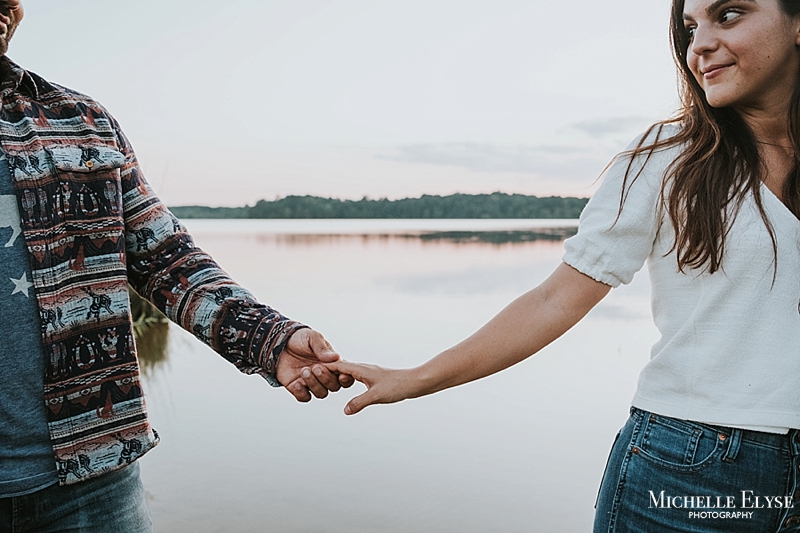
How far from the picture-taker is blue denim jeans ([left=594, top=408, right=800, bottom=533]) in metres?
1.41

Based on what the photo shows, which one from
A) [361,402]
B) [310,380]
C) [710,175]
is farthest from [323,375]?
[710,175]

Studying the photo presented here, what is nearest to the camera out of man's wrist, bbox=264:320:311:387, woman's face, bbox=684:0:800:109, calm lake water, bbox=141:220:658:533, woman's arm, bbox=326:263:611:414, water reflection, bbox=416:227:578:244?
woman's face, bbox=684:0:800:109

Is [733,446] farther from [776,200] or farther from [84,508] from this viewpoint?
[84,508]

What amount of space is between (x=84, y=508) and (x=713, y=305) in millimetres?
1241

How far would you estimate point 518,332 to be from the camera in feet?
→ 5.50

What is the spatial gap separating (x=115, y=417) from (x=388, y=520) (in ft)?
8.83

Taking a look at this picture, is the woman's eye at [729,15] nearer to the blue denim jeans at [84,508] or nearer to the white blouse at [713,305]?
the white blouse at [713,305]

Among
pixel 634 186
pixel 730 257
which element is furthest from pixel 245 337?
pixel 730 257

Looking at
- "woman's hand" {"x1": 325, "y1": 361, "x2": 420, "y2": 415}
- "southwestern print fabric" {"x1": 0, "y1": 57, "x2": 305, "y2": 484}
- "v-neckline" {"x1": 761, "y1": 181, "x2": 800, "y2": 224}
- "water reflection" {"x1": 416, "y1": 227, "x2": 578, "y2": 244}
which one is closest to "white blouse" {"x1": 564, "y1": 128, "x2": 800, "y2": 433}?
"v-neckline" {"x1": 761, "y1": 181, "x2": 800, "y2": 224}

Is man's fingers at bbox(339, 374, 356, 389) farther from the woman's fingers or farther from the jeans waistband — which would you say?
the jeans waistband

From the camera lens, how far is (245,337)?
1.91 m

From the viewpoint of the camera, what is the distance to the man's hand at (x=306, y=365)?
1989mm

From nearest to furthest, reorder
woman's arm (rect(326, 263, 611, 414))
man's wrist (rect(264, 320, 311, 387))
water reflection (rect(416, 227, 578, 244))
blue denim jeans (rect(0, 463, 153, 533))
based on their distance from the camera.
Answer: blue denim jeans (rect(0, 463, 153, 533)) < woman's arm (rect(326, 263, 611, 414)) < man's wrist (rect(264, 320, 311, 387)) < water reflection (rect(416, 227, 578, 244))

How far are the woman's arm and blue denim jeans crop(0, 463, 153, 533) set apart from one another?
0.65m
